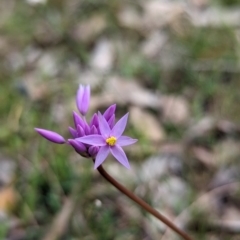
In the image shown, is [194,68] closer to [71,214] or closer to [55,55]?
[55,55]

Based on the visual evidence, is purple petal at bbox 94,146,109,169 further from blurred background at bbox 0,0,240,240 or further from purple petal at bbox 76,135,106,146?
blurred background at bbox 0,0,240,240

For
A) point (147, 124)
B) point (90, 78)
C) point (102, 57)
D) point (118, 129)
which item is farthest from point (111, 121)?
point (102, 57)

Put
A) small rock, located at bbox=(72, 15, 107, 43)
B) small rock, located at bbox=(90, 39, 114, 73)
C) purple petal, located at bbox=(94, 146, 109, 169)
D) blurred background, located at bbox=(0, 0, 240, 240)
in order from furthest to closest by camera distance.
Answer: small rock, located at bbox=(72, 15, 107, 43) < small rock, located at bbox=(90, 39, 114, 73) < blurred background, located at bbox=(0, 0, 240, 240) < purple petal, located at bbox=(94, 146, 109, 169)

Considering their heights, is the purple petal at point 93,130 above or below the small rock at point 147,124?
above

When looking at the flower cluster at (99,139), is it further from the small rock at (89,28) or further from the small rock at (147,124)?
the small rock at (89,28)

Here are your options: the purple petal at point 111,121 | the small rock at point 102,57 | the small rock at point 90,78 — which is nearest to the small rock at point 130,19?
the small rock at point 102,57

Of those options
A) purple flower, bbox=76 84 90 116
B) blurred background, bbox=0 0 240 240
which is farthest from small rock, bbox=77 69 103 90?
purple flower, bbox=76 84 90 116
